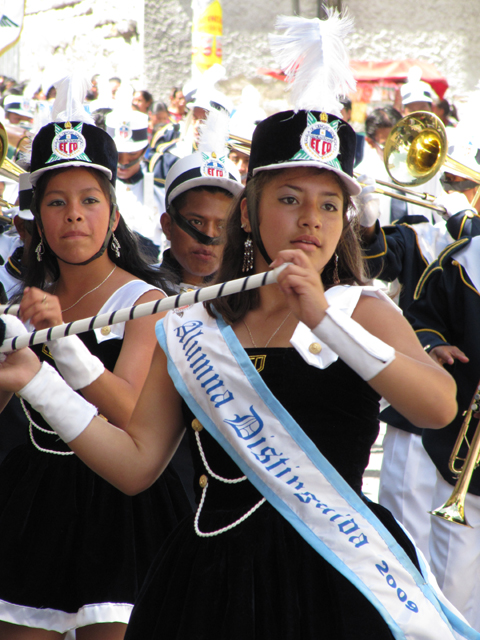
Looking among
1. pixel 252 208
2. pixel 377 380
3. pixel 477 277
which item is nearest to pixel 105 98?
pixel 477 277

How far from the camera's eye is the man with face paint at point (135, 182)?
7.84 m

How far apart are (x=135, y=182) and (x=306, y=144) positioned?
6.68 metres

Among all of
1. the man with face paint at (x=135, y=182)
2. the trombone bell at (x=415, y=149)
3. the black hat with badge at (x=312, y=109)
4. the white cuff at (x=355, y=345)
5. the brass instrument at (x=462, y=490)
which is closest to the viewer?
the white cuff at (x=355, y=345)

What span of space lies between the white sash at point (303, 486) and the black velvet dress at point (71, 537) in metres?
0.76

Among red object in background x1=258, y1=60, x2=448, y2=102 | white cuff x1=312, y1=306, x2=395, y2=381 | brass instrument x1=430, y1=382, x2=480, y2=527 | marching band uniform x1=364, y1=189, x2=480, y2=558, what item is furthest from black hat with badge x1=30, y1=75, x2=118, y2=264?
red object in background x1=258, y1=60, x2=448, y2=102

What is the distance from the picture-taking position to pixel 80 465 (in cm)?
263

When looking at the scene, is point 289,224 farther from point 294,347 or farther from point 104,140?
point 104,140

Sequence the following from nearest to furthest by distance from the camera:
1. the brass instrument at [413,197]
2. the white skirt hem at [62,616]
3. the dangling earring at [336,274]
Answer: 1. the dangling earring at [336,274]
2. the white skirt hem at [62,616]
3. the brass instrument at [413,197]

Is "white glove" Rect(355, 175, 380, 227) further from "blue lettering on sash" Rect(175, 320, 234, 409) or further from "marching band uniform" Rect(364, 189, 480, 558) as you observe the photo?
"blue lettering on sash" Rect(175, 320, 234, 409)

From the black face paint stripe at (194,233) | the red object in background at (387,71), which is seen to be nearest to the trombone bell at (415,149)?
the black face paint stripe at (194,233)

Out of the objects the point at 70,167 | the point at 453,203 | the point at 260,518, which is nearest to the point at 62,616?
the point at 260,518

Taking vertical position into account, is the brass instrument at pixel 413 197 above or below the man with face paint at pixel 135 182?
above

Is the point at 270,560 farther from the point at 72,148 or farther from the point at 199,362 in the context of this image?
the point at 72,148

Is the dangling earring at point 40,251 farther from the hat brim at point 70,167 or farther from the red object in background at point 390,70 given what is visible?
the red object in background at point 390,70
